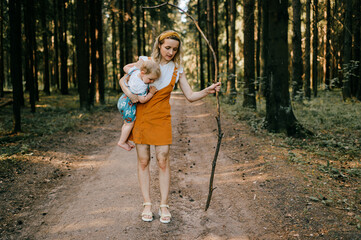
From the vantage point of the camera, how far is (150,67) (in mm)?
3416

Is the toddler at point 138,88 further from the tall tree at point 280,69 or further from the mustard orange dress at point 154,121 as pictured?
the tall tree at point 280,69

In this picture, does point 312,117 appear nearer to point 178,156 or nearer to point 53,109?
point 178,156

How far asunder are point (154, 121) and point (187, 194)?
1.76 metres

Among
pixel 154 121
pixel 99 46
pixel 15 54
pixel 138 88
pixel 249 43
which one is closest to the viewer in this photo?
pixel 138 88

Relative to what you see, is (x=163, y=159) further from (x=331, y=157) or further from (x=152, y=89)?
(x=331, y=157)

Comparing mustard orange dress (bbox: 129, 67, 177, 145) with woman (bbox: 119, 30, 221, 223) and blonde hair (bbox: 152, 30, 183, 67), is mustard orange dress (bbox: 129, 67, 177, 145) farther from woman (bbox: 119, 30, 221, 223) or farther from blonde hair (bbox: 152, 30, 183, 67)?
blonde hair (bbox: 152, 30, 183, 67)

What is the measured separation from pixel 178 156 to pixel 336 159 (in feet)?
12.2

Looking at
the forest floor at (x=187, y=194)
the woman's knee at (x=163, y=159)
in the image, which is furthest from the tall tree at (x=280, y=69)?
the woman's knee at (x=163, y=159)

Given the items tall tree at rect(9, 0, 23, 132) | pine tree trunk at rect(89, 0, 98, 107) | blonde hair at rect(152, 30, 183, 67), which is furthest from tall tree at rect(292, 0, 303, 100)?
tall tree at rect(9, 0, 23, 132)

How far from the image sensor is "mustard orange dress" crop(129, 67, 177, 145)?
3693 millimetres

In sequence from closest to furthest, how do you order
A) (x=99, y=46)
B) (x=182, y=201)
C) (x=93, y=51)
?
(x=182, y=201)
(x=93, y=51)
(x=99, y=46)

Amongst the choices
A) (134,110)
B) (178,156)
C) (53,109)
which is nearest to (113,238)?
(134,110)

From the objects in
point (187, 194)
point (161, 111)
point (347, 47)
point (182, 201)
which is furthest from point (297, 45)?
point (161, 111)

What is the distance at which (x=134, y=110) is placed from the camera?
12.4 ft
